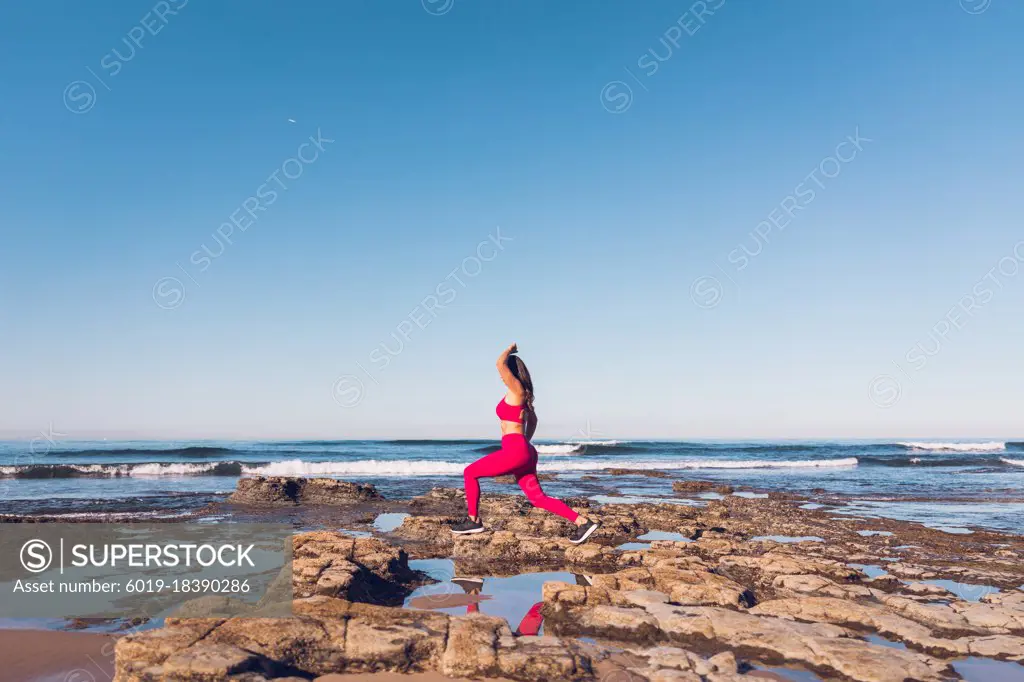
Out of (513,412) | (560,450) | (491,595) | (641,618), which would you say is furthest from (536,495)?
(560,450)

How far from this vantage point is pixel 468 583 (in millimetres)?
A: 8375

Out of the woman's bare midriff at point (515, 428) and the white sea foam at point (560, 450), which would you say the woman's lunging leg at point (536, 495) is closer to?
the woman's bare midriff at point (515, 428)

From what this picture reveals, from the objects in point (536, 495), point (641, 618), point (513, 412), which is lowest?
point (641, 618)

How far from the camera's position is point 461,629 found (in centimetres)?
562

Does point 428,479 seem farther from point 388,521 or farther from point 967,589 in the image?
point 967,589

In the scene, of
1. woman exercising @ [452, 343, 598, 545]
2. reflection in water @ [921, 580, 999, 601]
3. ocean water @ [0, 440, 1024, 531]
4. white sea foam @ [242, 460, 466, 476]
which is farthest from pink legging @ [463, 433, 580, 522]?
white sea foam @ [242, 460, 466, 476]

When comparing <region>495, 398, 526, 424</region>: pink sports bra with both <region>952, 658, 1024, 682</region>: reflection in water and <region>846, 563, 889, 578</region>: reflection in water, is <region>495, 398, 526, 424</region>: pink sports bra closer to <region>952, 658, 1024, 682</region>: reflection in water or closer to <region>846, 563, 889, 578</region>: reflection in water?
<region>952, 658, 1024, 682</region>: reflection in water

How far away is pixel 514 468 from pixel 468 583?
199cm

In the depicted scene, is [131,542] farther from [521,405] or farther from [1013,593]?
[1013,593]

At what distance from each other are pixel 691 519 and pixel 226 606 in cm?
978

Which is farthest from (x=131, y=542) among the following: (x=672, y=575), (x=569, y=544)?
(x=672, y=575)

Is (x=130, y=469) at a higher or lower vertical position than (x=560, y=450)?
higher

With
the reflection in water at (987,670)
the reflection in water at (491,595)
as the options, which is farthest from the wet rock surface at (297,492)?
the reflection in water at (987,670)

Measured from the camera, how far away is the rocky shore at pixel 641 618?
519cm
